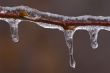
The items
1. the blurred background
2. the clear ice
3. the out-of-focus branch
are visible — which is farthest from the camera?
the blurred background

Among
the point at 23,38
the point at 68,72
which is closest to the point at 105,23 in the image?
the point at 68,72

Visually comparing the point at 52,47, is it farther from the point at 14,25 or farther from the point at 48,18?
the point at 48,18

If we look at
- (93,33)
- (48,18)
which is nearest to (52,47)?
(93,33)

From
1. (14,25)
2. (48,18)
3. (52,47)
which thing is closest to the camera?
(48,18)

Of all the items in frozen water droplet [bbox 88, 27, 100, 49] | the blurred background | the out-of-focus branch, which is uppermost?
the out-of-focus branch

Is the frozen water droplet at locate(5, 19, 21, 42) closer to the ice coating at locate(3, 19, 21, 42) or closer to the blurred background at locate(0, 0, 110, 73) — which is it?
the ice coating at locate(3, 19, 21, 42)

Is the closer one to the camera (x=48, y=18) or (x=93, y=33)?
(x=48, y=18)

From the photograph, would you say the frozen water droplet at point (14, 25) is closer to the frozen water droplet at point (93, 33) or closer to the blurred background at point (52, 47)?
the frozen water droplet at point (93, 33)

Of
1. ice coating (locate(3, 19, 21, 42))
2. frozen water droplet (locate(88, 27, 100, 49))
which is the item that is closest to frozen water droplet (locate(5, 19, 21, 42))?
ice coating (locate(3, 19, 21, 42))

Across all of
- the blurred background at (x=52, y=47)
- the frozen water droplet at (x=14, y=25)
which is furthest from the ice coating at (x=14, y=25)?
the blurred background at (x=52, y=47)
